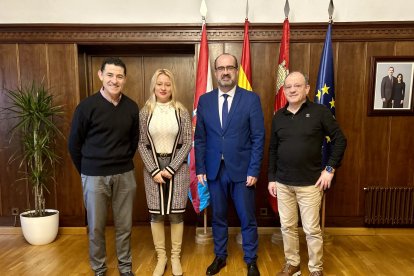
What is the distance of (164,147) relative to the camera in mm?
2250

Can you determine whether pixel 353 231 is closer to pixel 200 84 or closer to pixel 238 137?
pixel 238 137

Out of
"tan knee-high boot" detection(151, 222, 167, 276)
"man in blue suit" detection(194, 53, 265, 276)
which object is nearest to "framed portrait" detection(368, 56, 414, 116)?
"man in blue suit" detection(194, 53, 265, 276)

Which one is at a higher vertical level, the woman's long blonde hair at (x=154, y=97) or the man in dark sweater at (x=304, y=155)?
the woman's long blonde hair at (x=154, y=97)

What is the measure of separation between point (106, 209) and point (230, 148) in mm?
1000

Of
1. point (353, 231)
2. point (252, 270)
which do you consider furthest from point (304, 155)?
point (353, 231)

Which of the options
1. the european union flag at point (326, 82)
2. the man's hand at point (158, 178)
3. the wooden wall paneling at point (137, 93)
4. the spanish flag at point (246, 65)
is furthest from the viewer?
the wooden wall paneling at point (137, 93)

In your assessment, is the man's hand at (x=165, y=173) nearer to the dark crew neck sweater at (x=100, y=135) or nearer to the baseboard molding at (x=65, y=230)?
the dark crew neck sweater at (x=100, y=135)

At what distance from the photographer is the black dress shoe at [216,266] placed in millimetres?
2377

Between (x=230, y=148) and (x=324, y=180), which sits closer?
(x=324, y=180)

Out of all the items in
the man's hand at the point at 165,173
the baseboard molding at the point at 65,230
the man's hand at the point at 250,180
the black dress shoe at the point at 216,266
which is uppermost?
the man's hand at the point at 165,173

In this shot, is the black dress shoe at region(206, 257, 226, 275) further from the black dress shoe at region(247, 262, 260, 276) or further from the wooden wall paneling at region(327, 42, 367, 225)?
the wooden wall paneling at region(327, 42, 367, 225)

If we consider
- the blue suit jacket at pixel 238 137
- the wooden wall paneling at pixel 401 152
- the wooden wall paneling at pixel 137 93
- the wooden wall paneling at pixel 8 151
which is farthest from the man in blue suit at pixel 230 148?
the wooden wall paneling at pixel 8 151

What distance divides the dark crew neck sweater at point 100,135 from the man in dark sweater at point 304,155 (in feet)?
3.70

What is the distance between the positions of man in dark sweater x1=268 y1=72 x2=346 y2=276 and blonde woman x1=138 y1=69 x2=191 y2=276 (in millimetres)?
709
